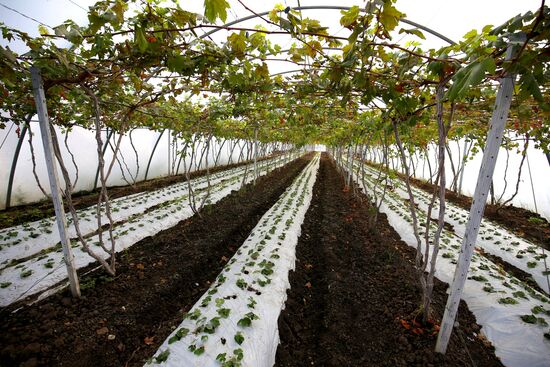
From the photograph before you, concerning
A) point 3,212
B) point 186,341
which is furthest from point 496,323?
point 3,212

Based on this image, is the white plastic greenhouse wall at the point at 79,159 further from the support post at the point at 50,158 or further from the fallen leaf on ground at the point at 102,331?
the fallen leaf on ground at the point at 102,331

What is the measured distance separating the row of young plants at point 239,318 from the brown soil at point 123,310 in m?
0.44

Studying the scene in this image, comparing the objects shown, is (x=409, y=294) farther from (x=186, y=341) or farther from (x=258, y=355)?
(x=186, y=341)

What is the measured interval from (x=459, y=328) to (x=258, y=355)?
2.92 m

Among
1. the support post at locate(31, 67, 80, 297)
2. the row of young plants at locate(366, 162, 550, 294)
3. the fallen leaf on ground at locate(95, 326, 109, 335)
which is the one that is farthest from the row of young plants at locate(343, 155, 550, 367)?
the support post at locate(31, 67, 80, 297)

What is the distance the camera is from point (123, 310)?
3662 mm

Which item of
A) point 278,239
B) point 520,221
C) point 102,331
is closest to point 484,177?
point 278,239

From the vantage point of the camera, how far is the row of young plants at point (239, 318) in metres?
2.77

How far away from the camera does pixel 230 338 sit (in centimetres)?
304

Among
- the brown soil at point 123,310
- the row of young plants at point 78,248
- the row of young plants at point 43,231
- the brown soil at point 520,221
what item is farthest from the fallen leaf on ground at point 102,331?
the brown soil at point 520,221

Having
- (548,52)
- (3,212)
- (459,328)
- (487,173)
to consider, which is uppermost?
(548,52)

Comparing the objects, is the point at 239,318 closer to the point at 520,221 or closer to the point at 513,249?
the point at 513,249

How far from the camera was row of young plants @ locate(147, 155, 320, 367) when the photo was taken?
2767mm

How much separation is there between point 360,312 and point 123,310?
3595 mm
